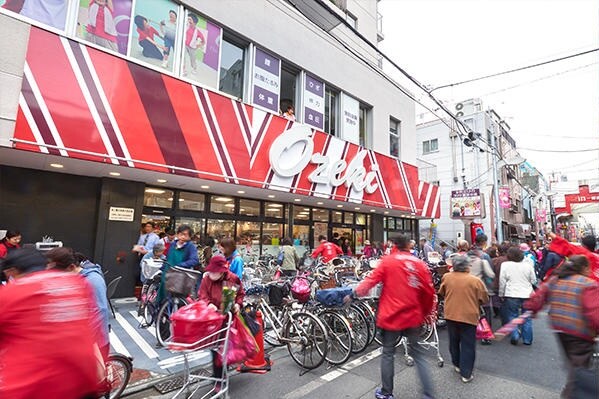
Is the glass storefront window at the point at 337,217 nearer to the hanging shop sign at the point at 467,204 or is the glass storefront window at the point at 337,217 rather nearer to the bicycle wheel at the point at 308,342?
the hanging shop sign at the point at 467,204

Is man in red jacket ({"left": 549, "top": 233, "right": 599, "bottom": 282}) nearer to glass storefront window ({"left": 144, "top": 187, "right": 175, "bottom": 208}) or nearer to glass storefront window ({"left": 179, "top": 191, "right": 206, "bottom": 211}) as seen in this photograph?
glass storefront window ({"left": 179, "top": 191, "right": 206, "bottom": 211})

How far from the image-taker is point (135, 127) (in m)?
7.16

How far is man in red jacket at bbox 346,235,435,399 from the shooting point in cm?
365

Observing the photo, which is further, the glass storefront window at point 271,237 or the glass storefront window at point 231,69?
the glass storefront window at point 271,237

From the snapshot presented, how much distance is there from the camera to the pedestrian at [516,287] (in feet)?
19.7

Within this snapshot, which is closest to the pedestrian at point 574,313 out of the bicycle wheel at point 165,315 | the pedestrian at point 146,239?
the bicycle wheel at point 165,315

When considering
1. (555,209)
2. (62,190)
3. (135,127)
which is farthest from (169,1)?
(555,209)

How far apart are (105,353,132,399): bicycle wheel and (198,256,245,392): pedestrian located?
39.7 inches

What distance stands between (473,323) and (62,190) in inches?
366

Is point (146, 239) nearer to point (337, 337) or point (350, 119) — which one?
point (337, 337)

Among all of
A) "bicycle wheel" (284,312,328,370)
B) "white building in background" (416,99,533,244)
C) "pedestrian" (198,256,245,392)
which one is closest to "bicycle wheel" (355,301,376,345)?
"bicycle wheel" (284,312,328,370)

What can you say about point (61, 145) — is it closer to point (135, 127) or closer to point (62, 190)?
point (135, 127)

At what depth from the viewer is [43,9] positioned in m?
6.84

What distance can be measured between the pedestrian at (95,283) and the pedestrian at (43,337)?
0.75 metres
